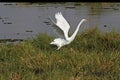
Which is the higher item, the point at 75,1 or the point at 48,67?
the point at 48,67

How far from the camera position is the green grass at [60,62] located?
21.5 feet

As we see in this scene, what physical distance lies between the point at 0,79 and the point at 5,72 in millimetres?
744

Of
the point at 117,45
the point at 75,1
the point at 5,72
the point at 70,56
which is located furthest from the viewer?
the point at 75,1

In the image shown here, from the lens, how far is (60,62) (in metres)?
7.39

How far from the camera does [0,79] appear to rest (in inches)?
235

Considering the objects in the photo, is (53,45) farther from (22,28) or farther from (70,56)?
(22,28)

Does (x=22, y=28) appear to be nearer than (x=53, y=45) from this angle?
No

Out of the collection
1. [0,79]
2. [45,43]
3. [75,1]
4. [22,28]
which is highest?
[0,79]

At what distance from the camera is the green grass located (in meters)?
6.54

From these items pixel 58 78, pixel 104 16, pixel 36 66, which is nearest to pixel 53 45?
pixel 36 66

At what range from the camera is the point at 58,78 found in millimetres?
5926

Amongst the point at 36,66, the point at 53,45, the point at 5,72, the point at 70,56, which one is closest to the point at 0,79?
the point at 5,72

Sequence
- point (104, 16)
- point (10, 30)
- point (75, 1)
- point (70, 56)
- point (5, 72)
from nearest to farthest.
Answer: point (5, 72) → point (70, 56) → point (10, 30) → point (104, 16) → point (75, 1)

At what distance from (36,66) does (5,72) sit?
615 millimetres
